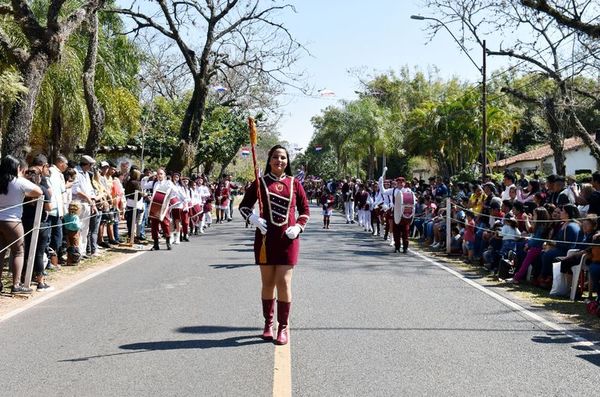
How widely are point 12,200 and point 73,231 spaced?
3862mm

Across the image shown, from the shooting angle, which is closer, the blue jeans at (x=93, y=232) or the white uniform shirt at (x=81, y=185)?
the white uniform shirt at (x=81, y=185)

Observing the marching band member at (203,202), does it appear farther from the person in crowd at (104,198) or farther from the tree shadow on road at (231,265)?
the tree shadow on road at (231,265)

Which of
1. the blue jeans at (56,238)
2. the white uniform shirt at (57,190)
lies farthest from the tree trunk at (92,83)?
the blue jeans at (56,238)

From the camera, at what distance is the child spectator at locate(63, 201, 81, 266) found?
495 inches

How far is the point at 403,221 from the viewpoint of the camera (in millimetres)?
16609

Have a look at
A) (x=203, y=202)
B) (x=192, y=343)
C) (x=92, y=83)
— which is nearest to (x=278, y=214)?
(x=192, y=343)

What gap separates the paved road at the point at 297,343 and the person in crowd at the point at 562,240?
1.24 metres

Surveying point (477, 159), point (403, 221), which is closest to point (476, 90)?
point (477, 159)

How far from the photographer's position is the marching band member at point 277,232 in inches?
271

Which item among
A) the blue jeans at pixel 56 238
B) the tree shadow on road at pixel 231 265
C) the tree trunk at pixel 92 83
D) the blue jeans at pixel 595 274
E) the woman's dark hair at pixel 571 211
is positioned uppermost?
the tree trunk at pixel 92 83

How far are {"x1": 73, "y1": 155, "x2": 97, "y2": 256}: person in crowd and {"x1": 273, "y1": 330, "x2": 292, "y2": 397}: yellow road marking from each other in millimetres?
8004

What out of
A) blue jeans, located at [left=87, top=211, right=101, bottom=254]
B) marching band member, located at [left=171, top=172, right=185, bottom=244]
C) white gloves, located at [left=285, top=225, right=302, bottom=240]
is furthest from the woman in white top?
marching band member, located at [left=171, top=172, right=185, bottom=244]

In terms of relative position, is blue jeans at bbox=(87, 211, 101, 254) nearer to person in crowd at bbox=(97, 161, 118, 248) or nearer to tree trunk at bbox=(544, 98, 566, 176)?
person in crowd at bbox=(97, 161, 118, 248)

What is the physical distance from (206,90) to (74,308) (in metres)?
17.4
